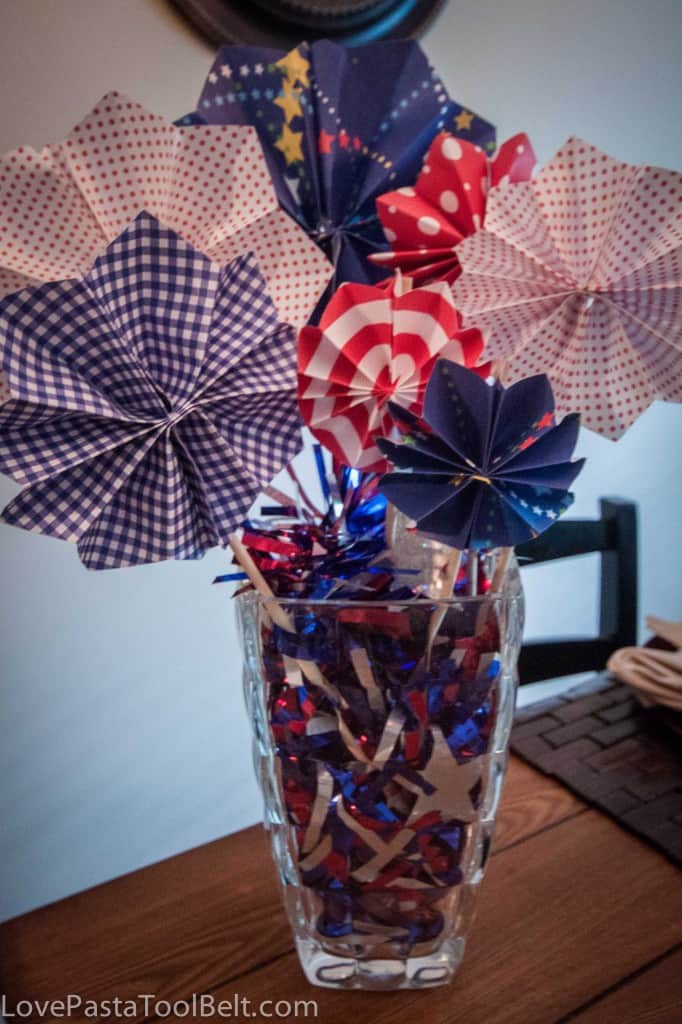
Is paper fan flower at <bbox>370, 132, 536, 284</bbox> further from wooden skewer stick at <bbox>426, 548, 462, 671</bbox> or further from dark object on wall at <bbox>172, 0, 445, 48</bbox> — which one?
dark object on wall at <bbox>172, 0, 445, 48</bbox>

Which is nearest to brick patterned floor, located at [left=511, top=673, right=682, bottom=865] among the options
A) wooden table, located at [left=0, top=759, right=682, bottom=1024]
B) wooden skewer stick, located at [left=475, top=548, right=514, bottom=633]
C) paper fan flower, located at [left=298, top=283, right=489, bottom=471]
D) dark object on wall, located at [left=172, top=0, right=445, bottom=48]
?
wooden table, located at [left=0, top=759, right=682, bottom=1024]

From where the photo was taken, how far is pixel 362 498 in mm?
481

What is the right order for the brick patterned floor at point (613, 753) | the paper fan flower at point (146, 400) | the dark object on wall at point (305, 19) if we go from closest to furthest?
the paper fan flower at point (146, 400)
the brick patterned floor at point (613, 753)
the dark object on wall at point (305, 19)

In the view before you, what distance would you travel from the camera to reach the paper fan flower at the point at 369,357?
1.30 feet

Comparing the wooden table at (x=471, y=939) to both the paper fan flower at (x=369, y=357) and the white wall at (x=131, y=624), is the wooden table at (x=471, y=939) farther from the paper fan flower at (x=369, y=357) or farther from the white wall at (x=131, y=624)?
the paper fan flower at (x=369, y=357)

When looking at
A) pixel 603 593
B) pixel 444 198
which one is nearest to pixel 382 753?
pixel 444 198

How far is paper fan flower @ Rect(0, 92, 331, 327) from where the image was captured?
0.38m

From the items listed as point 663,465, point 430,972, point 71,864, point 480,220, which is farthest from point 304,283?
point 663,465

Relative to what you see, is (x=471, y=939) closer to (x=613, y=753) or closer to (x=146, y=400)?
(x=613, y=753)

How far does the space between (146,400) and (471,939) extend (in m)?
0.44

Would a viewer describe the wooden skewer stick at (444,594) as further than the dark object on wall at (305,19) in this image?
No

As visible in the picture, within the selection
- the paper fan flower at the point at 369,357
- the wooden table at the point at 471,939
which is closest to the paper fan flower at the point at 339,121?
the paper fan flower at the point at 369,357

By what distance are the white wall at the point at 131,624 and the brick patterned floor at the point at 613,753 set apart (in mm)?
371

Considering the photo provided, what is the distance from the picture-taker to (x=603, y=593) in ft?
3.45
